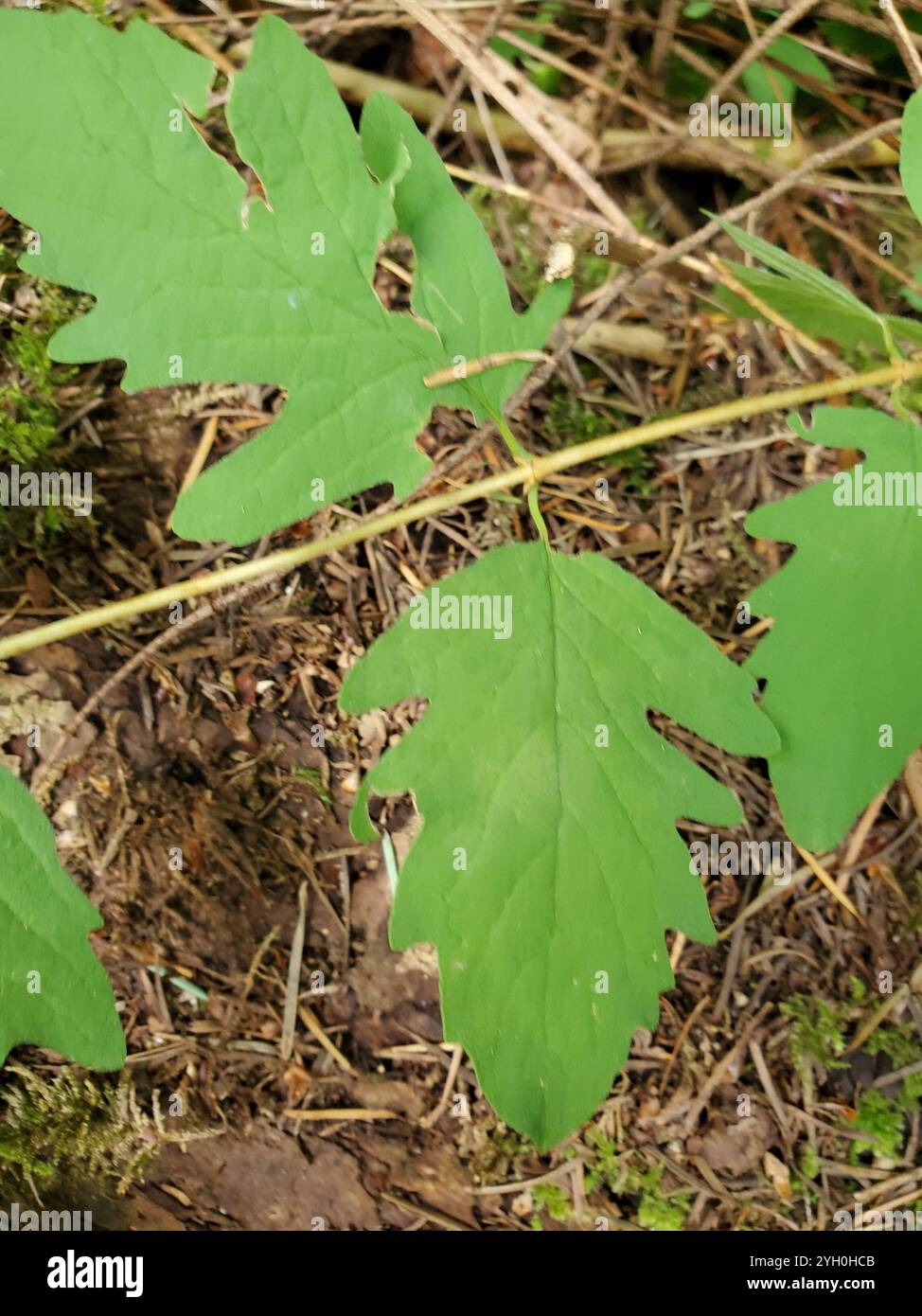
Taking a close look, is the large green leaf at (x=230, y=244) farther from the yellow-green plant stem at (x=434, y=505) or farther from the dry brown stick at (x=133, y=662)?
the dry brown stick at (x=133, y=662)

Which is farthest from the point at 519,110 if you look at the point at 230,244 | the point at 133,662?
the point at 133,662

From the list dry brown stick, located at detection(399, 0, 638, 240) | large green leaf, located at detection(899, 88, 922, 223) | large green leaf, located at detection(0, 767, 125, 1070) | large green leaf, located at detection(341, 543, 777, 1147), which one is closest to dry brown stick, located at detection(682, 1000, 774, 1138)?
large green leaf, located at detection(341, 543, 777, 1147)

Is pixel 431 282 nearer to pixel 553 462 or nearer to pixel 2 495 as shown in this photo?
pixel 553 462

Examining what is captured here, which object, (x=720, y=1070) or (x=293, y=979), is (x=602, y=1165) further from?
(x=293, y=979)

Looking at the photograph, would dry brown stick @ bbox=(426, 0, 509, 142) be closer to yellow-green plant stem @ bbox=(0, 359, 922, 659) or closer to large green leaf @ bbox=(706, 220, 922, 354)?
large green leaf @ bbox=(706, 220, 922, 354)

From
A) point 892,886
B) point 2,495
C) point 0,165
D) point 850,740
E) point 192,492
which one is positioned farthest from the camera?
point 892,886
